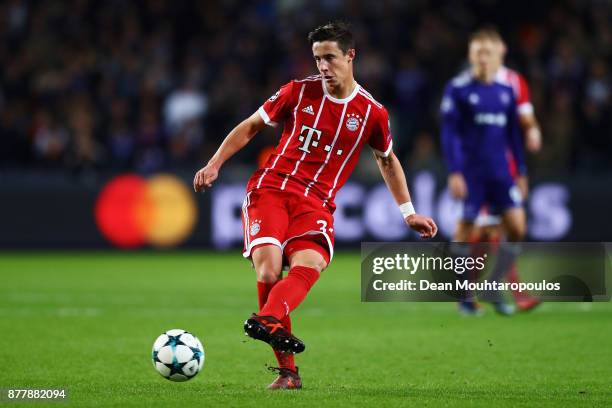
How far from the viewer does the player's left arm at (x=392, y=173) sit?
628 centimetres

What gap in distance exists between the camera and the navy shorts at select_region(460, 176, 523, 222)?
10328 mm

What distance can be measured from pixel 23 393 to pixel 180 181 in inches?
440

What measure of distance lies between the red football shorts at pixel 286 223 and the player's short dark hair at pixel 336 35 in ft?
2.69

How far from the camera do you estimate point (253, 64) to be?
1888 centimetres

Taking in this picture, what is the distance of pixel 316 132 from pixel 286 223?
529 millimetres

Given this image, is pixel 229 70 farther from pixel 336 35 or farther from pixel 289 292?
pixel 289 292

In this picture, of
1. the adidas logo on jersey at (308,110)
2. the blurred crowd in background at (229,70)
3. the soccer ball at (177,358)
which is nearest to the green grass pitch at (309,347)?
the soccer ball at (177,358)

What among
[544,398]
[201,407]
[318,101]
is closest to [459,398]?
[544,398]

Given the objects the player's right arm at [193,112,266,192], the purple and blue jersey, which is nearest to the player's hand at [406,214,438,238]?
the player's right arm at [193,112,266,192]

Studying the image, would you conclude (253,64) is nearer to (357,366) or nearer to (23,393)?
(357,366)

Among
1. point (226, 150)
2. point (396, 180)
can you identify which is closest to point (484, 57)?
point (396, 180)

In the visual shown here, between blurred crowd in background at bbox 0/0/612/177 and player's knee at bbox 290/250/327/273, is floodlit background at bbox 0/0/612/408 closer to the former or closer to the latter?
blurred crowd in background at bbox 0/0/612/177

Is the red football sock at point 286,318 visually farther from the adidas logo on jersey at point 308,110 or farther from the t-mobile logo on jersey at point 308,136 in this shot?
the adidas logo on jersey at point 308,110

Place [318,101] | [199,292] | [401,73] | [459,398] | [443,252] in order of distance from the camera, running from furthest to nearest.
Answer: [401,73] → [199,292] → [443,252] → [318,101] → [459,398]
